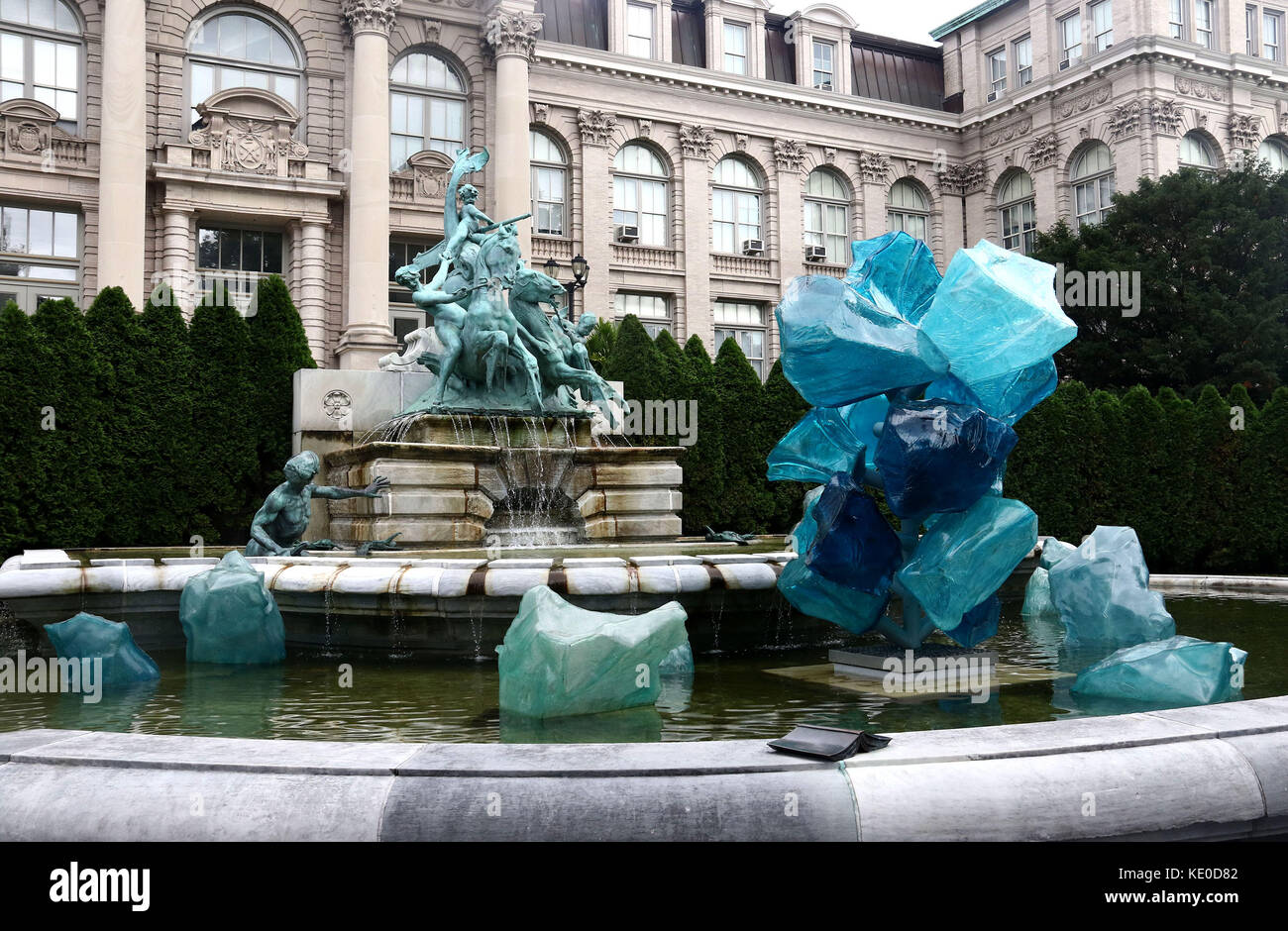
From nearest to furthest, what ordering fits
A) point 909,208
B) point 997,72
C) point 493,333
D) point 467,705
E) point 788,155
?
point 467,705
point 493,333
point 788,155
point 997,72
point 909,208

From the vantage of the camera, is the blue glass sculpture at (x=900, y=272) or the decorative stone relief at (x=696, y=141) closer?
the blue glass sculpture at (x=900, y=272)

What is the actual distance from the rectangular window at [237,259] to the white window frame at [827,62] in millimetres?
23980

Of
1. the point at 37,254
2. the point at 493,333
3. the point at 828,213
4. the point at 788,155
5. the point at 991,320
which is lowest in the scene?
the point at 991,320

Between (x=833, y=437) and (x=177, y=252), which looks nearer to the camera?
(x=833, y=437)

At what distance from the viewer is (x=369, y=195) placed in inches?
1187

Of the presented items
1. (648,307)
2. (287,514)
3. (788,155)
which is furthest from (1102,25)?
(287,514)

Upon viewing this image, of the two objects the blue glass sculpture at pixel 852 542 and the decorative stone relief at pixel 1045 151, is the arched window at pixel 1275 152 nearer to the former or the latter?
the decorative stone relief at pixel 1045 151

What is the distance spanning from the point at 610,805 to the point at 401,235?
32141 millimetres

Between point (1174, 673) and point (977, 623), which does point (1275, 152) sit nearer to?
point (977, 623)

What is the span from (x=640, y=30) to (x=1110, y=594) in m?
37.7

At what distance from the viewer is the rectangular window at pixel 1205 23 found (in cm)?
3972

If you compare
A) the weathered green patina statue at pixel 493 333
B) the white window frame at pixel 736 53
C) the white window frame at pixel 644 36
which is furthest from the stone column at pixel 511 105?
the weathered green patina statue at pixel 493 333

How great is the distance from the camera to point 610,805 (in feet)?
10.4
